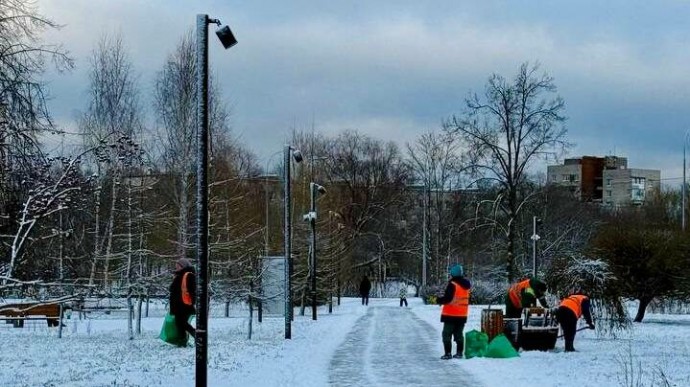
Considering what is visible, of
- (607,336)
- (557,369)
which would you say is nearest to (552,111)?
(607,336)

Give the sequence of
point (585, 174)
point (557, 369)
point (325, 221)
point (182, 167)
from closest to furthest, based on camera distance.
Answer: point (557, 369)
point (182, 167)
point (325, 221)
point (585, 174)

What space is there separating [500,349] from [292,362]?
4.10 meters

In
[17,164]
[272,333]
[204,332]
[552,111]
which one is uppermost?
[552,111]

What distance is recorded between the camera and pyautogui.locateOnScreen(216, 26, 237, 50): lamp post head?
12.1 meters

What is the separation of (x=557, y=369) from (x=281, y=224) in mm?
27491

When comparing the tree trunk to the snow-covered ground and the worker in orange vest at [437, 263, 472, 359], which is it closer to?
the snow-covered ground

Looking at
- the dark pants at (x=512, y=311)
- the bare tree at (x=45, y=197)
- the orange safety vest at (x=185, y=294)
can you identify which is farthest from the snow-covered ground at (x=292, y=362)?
the bare tree at (x=45, y=197)

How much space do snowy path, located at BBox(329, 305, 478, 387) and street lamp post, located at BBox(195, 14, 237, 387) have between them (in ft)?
9.48

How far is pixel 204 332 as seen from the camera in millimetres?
11805

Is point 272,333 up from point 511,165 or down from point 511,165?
down

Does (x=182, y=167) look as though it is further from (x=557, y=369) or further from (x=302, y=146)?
(x=302, y=146)

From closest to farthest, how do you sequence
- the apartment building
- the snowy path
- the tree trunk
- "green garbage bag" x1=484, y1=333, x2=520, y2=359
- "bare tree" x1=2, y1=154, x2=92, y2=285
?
"bare tree" x1=2, y1=154, x2=92, y2=285 → the snowy path → "green garbage bag" x1=484, y1=333, x2=520, y2=359 → the tree trunk → the apartment building

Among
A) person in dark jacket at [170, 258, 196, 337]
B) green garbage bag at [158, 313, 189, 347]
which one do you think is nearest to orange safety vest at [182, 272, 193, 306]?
person in dark jacket at [170, 258, 196, 337]

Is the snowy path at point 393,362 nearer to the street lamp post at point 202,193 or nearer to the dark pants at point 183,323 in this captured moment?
the street lamp post at point 202,193
